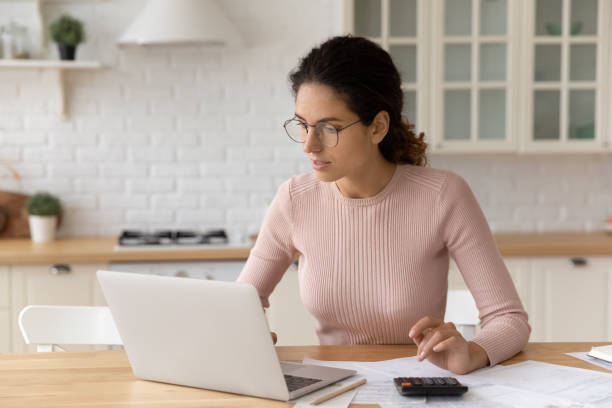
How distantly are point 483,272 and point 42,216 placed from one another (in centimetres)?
256

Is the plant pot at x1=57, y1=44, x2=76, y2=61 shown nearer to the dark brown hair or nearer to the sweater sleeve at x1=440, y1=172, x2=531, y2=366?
the dark brown hair

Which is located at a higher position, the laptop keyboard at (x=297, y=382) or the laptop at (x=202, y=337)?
the laptop at (x=202, y=337)

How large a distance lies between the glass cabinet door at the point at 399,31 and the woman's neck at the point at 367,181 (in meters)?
1.65

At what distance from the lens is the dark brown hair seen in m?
1.85

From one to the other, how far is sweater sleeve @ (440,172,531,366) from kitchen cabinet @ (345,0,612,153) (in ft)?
5.76

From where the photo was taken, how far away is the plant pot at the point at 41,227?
3723 millimetres

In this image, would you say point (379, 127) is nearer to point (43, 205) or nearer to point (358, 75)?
point (358, 75)

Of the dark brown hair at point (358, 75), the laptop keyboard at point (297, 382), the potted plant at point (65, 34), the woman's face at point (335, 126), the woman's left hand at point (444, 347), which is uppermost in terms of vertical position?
the potted plant at point (65, 34)

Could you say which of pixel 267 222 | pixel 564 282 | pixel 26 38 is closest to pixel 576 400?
pixel 267 222

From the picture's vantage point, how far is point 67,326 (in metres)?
2.04

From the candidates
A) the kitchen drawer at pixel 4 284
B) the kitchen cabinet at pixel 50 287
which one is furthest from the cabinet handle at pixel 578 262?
the kitchen drawer at pixel 4 284

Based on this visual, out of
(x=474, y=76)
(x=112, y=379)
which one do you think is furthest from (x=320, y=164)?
(x=474, y=76)

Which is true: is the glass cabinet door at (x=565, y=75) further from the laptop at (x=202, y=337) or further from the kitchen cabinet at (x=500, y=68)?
the laptop at (x=202, y=337)

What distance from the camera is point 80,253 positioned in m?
3.34
